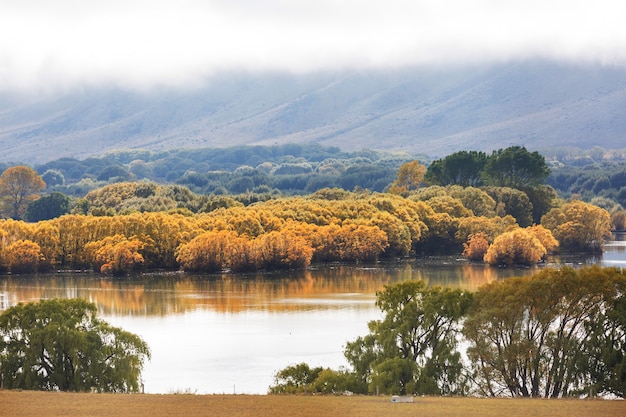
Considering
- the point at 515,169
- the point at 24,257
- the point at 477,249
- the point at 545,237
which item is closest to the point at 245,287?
the point at 24,257

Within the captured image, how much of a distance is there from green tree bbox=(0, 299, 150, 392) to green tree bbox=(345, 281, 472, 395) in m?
5.80

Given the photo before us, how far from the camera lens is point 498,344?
30016 mm

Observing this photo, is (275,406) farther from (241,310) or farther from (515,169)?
(515,169)

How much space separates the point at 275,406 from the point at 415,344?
7.78 meters

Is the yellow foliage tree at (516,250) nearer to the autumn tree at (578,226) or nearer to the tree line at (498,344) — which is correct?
the autumn tree at (578,226)

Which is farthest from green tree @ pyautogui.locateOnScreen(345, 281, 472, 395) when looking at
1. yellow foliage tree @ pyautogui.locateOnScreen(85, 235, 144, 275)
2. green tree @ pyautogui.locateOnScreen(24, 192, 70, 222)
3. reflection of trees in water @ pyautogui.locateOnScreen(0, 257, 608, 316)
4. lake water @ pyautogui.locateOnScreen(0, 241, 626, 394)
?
green tree @ pyautogui.locateOnScreen(24, 192, 70, 222)

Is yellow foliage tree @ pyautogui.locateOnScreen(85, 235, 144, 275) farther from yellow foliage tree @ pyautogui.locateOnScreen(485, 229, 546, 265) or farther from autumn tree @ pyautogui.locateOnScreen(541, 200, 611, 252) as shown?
autumn tree @ pyautogui.locateOnScreen(541, 200, 611, 252)

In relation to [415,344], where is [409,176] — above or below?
above

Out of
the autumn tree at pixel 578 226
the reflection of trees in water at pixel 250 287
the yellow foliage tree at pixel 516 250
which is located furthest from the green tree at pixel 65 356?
the autumn tree at pixel 578 226

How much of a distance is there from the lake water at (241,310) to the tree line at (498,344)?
186 inches

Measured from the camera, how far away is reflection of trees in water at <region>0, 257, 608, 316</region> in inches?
2162

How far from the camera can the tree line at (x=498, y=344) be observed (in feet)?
94.9

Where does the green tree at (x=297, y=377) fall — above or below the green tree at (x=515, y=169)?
below

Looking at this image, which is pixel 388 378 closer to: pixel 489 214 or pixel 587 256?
pixel 587 256
